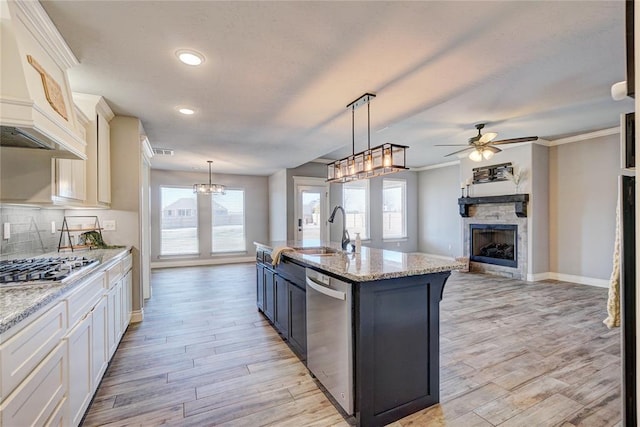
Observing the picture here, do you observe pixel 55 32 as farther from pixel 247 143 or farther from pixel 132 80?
pixel 247 143

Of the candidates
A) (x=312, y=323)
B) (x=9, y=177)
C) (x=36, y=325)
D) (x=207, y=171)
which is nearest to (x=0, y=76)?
(x=9, y=177)

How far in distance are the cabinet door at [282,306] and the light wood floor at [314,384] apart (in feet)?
0.50

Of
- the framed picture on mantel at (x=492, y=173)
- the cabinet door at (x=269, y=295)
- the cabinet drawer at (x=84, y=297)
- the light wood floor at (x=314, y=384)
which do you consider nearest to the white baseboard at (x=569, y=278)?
the light wood floor at (x=314, y=384)

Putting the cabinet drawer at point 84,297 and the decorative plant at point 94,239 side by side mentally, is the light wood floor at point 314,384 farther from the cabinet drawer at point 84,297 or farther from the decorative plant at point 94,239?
the decorative plant at point 94,239

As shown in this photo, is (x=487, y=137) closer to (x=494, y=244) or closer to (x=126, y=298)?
(x=494, y=244)

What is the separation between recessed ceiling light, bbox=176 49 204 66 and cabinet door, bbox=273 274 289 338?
6.62 feet

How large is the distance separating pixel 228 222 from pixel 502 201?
21.7 ft

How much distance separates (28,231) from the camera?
2.62 metres

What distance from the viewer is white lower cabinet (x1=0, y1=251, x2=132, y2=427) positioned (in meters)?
1.06

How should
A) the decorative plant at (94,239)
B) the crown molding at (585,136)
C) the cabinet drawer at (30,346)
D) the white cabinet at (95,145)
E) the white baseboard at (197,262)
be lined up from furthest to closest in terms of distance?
the white baseboard at (197,262) < the crown molding at (585,136) < the decorative plant at (94,239) < the white cabinet at (95,145) < the cabinet drawer at (30,346)

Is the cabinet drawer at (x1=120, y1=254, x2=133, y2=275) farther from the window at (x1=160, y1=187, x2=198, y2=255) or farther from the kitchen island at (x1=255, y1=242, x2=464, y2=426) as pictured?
the window at (x1=160, y1=187, x2=198, y2=255)

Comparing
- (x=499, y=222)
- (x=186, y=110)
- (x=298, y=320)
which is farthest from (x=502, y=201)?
(x=186, y=110)

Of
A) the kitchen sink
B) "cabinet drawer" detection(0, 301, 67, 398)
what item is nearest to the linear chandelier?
the kitchen sink

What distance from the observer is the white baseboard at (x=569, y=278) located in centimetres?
497
